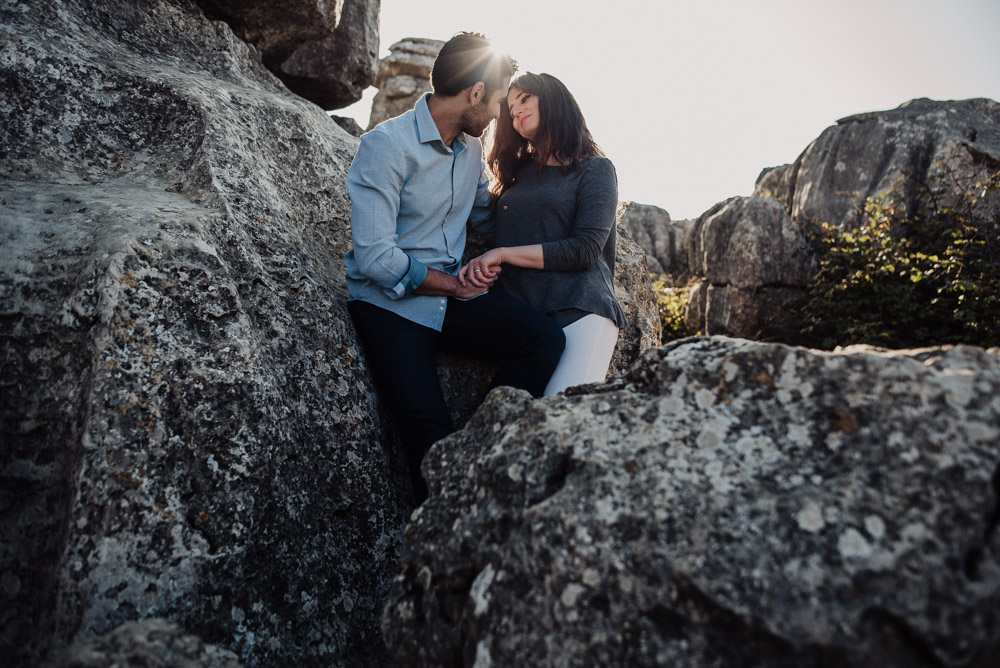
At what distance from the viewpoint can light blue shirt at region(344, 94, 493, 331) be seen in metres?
3.47

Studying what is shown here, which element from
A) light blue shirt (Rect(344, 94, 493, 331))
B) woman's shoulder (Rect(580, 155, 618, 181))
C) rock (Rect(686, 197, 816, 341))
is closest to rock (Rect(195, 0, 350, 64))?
light blue shirt (Rect(344, 94, 493, 331))

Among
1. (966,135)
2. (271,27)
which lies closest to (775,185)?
(966,135)

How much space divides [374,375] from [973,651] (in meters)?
2.71

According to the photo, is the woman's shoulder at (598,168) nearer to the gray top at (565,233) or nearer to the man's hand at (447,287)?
the gray top at (565,233)

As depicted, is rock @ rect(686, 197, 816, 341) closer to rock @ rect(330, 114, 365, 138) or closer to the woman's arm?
rock @ rect(330, 114, 365, 138)

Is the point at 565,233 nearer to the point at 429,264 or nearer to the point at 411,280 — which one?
the point at 429,264

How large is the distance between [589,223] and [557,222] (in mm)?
224

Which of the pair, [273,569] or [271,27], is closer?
[273,569]

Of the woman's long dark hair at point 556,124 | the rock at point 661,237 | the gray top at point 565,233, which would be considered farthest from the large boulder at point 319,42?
the rock at point 661,237

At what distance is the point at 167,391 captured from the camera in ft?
8.48

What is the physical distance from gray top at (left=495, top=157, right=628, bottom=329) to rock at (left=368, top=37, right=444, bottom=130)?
46.1 ft

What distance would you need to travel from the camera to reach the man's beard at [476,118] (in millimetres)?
3850

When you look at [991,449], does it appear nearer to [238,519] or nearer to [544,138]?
[238,519]

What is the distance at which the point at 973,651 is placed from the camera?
60.2 inches
